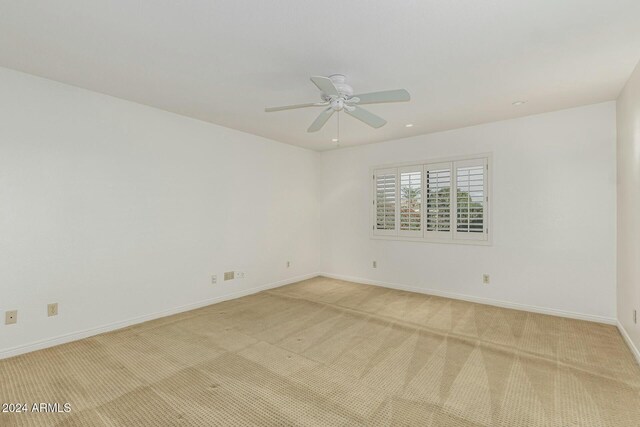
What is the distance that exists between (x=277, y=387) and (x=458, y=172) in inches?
147

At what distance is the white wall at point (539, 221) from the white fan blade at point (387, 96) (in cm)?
251

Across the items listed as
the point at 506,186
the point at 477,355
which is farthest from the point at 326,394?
the point at 506,186

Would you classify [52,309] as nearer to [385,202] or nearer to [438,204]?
[385,202]

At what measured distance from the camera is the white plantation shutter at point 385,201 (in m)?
5.17

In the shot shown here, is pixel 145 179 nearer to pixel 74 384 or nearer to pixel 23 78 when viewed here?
pixel 23 78

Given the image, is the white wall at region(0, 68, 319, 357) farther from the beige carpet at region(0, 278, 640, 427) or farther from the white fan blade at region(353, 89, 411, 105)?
the white fan blade at region(353, 89, 411, 105)

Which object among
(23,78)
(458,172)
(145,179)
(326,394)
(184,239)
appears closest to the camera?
(326,394)

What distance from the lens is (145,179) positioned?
359cm

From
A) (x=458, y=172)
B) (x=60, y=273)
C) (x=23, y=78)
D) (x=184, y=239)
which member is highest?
(x=23, y=78)

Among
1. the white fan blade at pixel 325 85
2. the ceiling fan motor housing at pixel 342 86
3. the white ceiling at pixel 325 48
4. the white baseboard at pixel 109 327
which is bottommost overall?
the white baseboard at pixel 109 327

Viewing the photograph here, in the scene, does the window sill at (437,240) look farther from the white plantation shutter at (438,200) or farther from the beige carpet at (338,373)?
the beige carpet at (338,373)

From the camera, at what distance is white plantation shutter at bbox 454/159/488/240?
14.0 feet

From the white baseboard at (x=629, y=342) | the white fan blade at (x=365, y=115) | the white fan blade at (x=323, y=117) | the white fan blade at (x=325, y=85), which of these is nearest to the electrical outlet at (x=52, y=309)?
the white fan blade at (x=323, y=117)

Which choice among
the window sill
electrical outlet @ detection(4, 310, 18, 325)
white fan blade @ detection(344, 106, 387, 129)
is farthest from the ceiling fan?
electrical outlet @ detection(4, 310, 18, 325)
